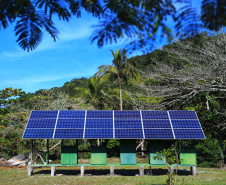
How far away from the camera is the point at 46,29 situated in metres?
1.81

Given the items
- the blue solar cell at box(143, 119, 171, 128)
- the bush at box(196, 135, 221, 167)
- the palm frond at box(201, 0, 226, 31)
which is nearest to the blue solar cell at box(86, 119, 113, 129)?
the blue solar cell at box(143, 119, 171, 128)

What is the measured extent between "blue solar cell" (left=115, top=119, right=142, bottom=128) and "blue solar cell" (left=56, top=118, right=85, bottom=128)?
1.70 m

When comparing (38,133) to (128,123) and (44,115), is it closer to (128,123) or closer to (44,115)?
(44,115)

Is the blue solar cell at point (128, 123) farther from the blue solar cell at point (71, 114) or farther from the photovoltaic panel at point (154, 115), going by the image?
the blue solar cell at point (71, 114)

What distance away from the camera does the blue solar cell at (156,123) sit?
37.5 feet

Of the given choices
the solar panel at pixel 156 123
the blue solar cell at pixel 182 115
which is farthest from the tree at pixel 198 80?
the solar panel at pixel 156 123

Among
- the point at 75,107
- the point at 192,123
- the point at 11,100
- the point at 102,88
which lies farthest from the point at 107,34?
the point at 102,88

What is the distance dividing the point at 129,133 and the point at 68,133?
273 centimetres

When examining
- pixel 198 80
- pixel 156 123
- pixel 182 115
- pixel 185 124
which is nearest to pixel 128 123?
pixel 156 123

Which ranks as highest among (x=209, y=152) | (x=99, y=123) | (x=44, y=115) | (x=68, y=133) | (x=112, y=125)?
(x=44, y=115)

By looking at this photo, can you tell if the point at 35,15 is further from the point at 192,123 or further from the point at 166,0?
the point at 192,123

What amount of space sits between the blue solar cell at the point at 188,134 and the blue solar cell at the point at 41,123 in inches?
226

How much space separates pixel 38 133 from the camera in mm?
11102

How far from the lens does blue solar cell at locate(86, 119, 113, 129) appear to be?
11406mm
